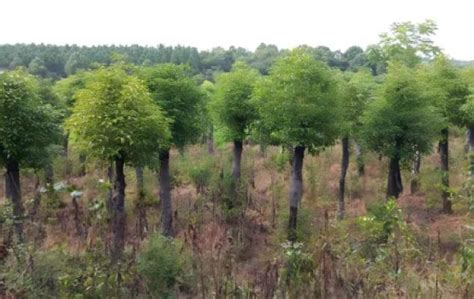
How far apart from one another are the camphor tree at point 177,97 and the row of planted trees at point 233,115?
3cm

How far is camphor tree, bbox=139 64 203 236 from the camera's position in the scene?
1430 centimetres

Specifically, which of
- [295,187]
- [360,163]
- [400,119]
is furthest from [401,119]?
[360,163]

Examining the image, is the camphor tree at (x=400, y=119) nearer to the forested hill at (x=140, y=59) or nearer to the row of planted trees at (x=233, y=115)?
the row of planted trees at (x=233, y=115)

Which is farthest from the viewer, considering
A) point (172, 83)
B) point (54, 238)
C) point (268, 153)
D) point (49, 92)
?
point (268, 153)

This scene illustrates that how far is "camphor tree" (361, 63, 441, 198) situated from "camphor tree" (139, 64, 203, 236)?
6.07 m

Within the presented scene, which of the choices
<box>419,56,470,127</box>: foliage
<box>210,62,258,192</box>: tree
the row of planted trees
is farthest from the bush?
<box>419,56,470,127</box>: foliage

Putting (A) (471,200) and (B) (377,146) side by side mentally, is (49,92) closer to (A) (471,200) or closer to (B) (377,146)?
(B) (377,146)

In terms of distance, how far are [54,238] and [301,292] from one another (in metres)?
6.83

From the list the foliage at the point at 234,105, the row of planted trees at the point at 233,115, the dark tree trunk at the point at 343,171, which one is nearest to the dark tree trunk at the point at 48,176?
the row of planted trees at the point at 233,115

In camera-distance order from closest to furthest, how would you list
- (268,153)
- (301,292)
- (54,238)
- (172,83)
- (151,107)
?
(301,292), (54,238), (151,107), (172,83), (268,153)

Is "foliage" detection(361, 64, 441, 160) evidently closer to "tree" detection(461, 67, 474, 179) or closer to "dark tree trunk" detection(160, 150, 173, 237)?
"tree" detection(461, 67, 474, 179)

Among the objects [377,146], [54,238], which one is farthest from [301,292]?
[377,146]

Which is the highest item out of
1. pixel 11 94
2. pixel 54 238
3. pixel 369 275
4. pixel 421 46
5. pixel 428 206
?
pixel 421 46

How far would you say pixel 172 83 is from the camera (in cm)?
1432
